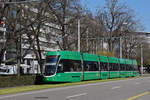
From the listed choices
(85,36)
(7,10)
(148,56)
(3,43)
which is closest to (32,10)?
(7,10)

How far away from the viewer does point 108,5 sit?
5925 centimetres

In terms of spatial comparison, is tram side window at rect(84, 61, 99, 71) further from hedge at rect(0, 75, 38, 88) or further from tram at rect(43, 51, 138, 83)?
hedge at rect(0, 75, 38, 88)

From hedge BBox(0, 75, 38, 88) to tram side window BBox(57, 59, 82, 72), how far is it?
128 inches

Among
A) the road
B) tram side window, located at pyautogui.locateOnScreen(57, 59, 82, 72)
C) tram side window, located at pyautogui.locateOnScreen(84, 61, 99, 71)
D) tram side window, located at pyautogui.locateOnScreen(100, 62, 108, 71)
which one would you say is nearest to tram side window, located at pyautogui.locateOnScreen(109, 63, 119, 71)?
tram side window, located at pyautogui.locateOnScreen(100, 62, 108, 71)

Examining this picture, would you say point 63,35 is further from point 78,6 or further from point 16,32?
point 16,32

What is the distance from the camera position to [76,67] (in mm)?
31578

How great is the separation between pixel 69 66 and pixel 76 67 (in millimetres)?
1655

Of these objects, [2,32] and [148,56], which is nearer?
[2,32]

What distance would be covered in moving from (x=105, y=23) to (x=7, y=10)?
33.1 meters

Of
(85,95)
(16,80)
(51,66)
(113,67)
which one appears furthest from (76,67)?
(85,95)

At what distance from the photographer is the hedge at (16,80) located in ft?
82.8

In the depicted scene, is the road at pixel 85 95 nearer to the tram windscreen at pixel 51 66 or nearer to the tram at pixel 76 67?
the tram windscreen at pixel 51 66

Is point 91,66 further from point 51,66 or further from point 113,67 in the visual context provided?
point 113,67

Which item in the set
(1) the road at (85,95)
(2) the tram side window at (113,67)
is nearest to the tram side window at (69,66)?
(1) the road at (85,95)
